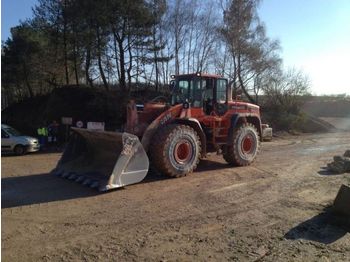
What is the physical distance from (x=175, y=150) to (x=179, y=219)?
3.42 metres

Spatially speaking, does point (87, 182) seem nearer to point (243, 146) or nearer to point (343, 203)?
point (243, 146)

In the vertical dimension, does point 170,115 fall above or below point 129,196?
above

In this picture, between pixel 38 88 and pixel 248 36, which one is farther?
pixel 38 88

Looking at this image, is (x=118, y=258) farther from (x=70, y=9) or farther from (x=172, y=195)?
(x=70, y=9)

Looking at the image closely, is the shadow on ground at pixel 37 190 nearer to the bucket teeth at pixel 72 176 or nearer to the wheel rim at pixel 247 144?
the bucket teeth at pixel 72 176

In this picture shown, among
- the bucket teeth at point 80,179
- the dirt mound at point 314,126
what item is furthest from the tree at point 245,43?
the bucket teeth at point 80,179

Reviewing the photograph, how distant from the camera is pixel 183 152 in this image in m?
10.8

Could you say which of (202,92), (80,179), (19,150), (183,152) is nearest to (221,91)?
(202,92)

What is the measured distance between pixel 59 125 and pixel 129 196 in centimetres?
1414

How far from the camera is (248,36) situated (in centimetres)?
3056

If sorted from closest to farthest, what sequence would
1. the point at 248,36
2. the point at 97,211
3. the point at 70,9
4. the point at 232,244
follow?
the point at 232,244
the point at 97,211
the point at 70,9
the point at 248,36

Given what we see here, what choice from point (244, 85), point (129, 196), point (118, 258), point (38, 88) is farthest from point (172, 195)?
point (38, 88)

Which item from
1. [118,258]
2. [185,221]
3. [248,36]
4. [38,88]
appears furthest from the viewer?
[38,88]

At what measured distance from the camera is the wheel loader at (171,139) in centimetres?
956
